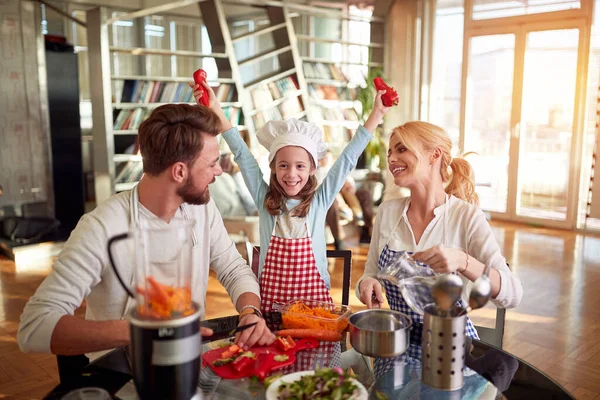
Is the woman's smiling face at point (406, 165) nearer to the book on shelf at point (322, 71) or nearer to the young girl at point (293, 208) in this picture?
the young girl at point (293, 208)

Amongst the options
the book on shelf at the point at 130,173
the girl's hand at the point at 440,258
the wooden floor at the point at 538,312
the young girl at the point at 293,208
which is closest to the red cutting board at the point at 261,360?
the girl's hand at the point at 440,258

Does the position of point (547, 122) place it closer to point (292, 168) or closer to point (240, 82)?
point (240, 82)

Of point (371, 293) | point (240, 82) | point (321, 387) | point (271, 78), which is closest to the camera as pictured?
point (321, 387)

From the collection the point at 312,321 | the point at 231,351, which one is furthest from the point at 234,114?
the point at 231,351

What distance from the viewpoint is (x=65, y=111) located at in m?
6.59

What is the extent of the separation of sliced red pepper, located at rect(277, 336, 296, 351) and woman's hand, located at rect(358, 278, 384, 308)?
15.4 inches

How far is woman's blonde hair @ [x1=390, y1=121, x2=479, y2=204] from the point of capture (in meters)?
2.12

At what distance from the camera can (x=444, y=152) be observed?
2.18 metres

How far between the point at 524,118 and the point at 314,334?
6400 mm

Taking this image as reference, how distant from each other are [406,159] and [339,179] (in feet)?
1.45

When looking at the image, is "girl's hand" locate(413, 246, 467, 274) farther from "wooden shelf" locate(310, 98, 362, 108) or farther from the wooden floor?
"wooden shelf" locate(310, 98, 362, 108)

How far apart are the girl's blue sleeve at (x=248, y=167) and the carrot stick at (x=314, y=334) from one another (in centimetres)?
100

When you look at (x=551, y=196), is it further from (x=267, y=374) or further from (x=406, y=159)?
(x=267, y=374)

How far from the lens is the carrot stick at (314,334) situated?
1.56m
